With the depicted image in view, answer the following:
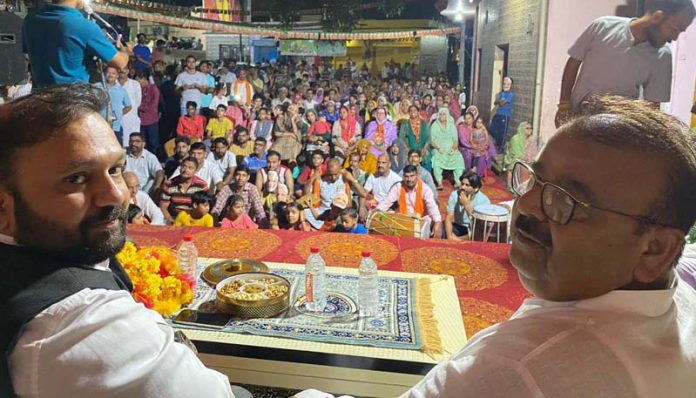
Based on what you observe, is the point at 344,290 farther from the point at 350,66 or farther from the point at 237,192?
the point at 350,66

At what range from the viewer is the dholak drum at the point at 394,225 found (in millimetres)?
3672

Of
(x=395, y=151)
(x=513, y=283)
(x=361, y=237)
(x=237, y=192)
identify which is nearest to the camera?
(x=513, y=283)

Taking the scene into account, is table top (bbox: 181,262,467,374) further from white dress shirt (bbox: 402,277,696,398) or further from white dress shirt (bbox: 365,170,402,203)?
white dress shirt (bbox: 365,170,402,203)

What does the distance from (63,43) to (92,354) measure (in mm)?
1998

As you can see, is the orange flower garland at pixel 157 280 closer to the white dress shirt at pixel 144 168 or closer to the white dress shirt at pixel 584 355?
the white dress shirt at pixel 584 355

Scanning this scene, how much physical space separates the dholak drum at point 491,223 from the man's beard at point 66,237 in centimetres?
336

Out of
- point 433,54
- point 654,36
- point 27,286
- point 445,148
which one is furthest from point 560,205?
point 433,54

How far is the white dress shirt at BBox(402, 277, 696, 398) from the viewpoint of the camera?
0.75 m

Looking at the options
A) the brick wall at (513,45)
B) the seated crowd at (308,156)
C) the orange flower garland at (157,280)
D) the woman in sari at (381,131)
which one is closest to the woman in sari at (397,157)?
the seated crowd at (308,156)

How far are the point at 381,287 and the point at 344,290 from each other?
161 mm

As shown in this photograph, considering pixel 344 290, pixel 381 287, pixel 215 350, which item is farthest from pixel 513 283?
pixel 215 350

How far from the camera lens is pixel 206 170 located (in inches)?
220

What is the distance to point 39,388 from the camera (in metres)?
0.92

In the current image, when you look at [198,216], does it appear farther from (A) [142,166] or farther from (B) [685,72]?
(B) [685,72]
